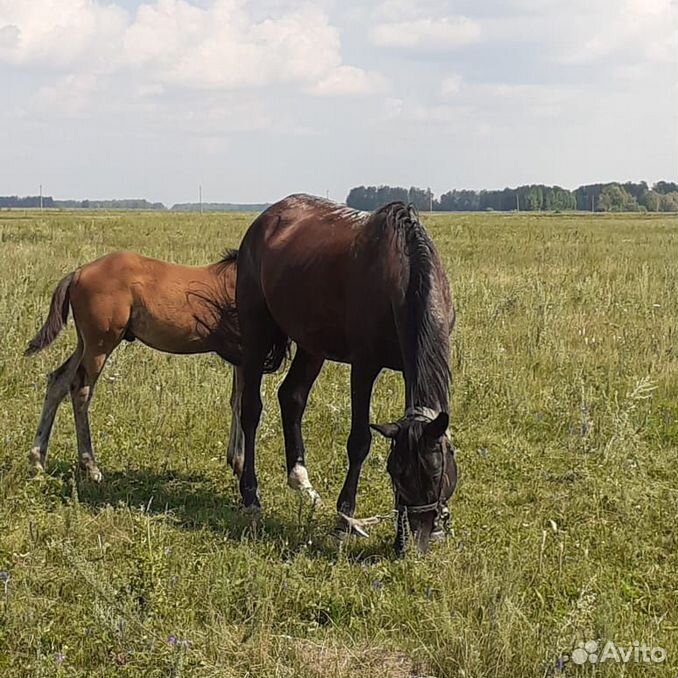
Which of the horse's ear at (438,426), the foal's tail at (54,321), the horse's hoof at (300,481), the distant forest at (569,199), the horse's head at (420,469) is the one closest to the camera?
the horse's ear at (438,426)

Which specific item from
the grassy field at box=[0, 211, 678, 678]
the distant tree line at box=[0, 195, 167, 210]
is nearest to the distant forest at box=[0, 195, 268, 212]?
the distant tree line at box=[0, 195, 167, 210]

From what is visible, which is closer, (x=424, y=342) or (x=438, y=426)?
(x=438, y=426)

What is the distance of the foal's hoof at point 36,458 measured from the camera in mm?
5637

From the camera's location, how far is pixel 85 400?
229 inches

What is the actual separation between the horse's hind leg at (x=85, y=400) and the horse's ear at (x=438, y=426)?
276 centimetres

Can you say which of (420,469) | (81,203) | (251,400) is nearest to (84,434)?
(251,400)

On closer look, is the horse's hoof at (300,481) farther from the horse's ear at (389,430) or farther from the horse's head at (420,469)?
the horse's ear at (389,430)

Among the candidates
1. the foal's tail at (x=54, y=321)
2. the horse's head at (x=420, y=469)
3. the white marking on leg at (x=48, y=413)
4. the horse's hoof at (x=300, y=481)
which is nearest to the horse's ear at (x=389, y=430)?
the horse's head at (x=420, y=469)

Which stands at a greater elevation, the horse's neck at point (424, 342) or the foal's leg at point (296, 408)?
the horse's neck at point (424, 342)

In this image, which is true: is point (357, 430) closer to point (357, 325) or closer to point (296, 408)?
point (357, 325)

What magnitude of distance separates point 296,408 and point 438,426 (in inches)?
84.4

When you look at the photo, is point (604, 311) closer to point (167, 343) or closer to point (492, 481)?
point (492, 481)

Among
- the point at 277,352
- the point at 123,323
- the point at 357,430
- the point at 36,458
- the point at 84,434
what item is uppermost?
the point at 123,323

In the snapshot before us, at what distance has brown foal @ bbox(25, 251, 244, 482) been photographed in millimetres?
5807
